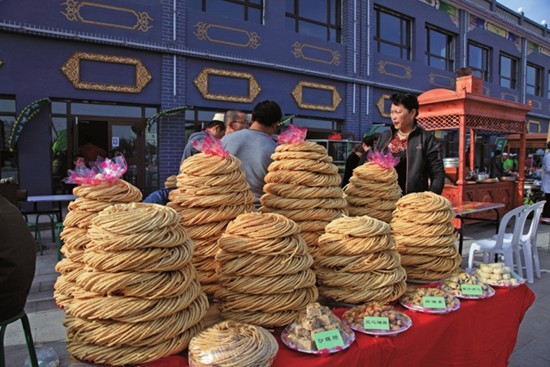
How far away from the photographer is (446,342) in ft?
5.26

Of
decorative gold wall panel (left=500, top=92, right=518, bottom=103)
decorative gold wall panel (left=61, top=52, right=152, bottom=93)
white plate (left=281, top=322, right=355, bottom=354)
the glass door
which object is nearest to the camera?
white plate (left=281, top=322, right=355, bottom=354)

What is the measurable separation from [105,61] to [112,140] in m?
1.54

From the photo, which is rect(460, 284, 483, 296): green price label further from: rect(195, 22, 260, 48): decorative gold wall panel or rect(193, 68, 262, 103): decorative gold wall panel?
rect(195, 22, 260, 48): decorative gold wall panel

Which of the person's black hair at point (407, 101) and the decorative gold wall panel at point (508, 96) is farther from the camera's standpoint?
the decorative gold wall panel at point (508, 96)

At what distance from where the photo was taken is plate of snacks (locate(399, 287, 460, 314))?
1.55 m

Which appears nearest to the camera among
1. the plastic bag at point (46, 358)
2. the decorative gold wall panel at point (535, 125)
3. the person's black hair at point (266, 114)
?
the plastic bag at point (46, 358)

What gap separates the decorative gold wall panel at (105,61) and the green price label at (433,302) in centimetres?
740

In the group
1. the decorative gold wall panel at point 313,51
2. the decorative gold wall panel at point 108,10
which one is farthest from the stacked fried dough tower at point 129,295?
the decorative gold wall panel at point 313,51

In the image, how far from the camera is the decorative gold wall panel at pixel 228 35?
8.33 metres

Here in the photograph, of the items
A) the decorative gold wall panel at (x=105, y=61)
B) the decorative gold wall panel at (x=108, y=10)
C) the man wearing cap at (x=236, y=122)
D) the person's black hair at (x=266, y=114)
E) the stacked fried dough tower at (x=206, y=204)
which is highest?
the decorative gold wall panel at (x=108, y=10)

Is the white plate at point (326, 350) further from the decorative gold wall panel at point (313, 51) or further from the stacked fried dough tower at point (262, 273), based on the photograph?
the decorative gold wall panel at point (313, 51)

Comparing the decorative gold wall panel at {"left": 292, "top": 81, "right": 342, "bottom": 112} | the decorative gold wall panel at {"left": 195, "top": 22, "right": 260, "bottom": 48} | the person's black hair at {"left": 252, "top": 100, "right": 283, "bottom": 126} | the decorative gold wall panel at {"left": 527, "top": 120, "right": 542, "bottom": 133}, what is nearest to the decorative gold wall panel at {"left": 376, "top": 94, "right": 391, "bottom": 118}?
the decorative gold wall panel at {"left": 292, "top": 81, "right": 342, "bottom": 112}

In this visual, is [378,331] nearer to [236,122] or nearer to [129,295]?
[129,295]

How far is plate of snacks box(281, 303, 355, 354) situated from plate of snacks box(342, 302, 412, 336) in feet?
0.23
